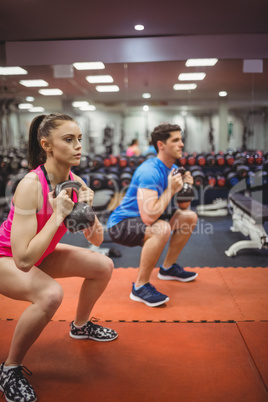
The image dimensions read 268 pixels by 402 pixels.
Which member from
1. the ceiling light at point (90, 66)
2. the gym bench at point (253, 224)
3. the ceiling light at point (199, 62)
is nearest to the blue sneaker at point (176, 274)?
the gym bench at point (253, 224)

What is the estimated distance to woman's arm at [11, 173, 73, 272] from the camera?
3.93 feet

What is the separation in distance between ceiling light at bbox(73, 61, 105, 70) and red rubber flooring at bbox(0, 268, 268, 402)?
479cm

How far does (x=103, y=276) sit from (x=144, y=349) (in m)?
0.41

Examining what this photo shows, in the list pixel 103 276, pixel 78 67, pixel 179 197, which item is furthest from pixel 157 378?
pixel 78 67

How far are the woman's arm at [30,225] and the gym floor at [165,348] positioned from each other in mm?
565

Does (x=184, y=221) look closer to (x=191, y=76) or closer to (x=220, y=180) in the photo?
(x=220, y=180)

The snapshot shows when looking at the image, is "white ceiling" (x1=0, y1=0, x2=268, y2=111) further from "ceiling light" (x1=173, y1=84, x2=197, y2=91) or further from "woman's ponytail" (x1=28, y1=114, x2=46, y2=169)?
"woman's ponytail" (x1=28, y1=114, x2=46, y2=169)

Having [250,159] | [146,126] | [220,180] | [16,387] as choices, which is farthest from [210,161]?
[16,387]

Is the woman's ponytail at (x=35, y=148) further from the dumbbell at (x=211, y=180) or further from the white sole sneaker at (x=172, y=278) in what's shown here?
the dumbbell at (x=211, y=180)

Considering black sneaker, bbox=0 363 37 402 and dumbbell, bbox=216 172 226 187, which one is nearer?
black sneaker, bbox=0 363 37 402

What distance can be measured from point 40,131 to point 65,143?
136 millimetres

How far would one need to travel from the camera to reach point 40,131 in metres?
1.39

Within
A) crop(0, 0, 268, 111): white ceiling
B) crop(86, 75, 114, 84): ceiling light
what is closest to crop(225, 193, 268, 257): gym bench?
crop(0, 0, 268, 111): white ceiling

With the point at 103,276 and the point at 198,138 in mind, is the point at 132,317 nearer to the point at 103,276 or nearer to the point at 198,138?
the point at 103,276
